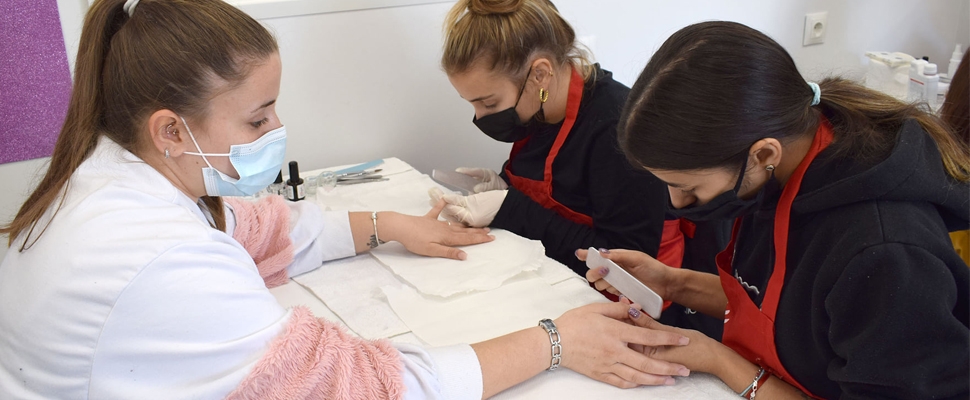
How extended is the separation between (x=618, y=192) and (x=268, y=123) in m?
0.74

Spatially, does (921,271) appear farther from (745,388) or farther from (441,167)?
(441,167)

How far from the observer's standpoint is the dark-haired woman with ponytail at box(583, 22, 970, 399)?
33.8 inches

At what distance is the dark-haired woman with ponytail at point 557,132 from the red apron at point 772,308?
395mm

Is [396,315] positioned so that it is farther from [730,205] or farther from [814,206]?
[814,206]

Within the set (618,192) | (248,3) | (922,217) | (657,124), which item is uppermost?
(248,3)

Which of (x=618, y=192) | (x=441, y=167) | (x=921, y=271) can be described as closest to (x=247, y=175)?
(x=618, y=192)

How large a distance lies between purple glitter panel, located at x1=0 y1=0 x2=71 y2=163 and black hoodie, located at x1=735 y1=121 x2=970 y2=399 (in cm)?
164

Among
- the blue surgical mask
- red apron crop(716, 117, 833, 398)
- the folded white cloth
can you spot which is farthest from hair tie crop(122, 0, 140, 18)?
red apron crop(716, 117, 833, 398)

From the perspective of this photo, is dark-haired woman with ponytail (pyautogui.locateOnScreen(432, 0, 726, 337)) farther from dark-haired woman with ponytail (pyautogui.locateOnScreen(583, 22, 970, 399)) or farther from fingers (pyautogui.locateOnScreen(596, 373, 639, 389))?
fingers (pyautogui.locateOnScreen(596, 373, 639, 389))

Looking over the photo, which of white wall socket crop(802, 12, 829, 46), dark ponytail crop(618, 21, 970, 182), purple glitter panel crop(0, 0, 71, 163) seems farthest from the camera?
white wall socket crop(802, 12, 829, 46)

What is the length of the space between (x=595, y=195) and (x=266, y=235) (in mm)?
681

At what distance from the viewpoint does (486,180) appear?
1926 mm

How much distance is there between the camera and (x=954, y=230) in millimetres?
1013

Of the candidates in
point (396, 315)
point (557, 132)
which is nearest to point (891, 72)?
point (557, 132)
